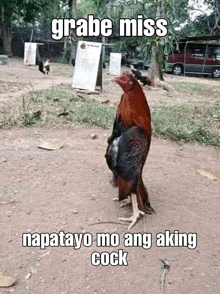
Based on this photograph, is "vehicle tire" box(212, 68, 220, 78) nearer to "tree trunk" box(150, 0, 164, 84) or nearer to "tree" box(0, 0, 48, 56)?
"tree trunk" box(150, 0, 164, 84)

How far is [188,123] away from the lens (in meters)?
6.09

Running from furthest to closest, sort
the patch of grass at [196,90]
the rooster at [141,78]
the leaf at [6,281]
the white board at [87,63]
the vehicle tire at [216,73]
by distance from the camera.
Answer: the vehicle tire at [216,73] → the patch of grass at [196,90] → the white board at [87,63] → the rooster at [141,78] → the leaf at [6,281]

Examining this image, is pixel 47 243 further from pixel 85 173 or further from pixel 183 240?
pixel 85 173

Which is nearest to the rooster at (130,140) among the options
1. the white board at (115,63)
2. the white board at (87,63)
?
the white board at (87,63)

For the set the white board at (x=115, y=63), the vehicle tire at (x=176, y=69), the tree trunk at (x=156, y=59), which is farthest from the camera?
the vehicle tire at (x=176, y=69)

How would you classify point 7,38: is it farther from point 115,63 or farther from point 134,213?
point 134,213

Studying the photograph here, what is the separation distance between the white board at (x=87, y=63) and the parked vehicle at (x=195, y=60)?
13.6 metres

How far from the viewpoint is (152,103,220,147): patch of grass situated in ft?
17.4

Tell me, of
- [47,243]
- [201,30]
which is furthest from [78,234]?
[201,30]

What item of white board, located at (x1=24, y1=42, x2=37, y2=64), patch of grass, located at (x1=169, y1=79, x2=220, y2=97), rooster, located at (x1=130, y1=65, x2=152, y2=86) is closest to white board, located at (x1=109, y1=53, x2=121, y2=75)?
patch of grass, located at (x1=169, y1=79, x2=220, y2=97)

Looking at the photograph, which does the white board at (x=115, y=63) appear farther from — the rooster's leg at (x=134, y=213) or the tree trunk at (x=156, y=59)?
the rooster's leg at (x=134, y=213)

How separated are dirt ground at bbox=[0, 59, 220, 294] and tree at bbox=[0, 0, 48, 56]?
17.5 metres

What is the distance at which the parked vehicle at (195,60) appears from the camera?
69.9ft

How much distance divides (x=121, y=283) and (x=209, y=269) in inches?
24.9
